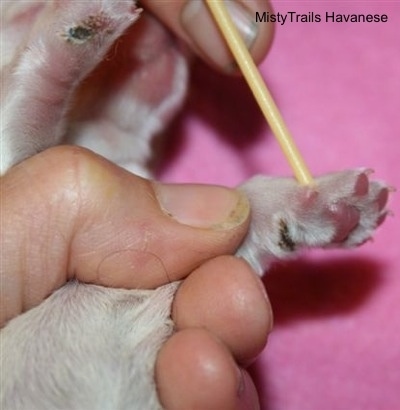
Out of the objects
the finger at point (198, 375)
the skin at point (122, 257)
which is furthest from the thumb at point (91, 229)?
the finger at point (198, 375)

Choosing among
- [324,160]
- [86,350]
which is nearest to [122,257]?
[86,350]

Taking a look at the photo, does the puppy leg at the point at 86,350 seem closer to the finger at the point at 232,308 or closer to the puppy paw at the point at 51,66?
the finger at the point at 232,308

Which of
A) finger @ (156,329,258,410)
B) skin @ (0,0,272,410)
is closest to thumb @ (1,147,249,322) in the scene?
skin @ (0,0,272,410)

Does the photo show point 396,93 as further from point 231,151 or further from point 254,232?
point 254,232

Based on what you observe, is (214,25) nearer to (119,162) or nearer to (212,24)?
(212,24)

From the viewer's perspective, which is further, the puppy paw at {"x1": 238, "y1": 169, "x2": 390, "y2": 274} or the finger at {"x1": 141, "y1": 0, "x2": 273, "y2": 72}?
the finger at {"x1": 141, "y1": 0, "x2": 273, "y2": 72}

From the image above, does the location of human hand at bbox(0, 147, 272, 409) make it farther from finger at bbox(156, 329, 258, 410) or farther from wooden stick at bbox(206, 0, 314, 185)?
wooden stick at bbox(206, 0, 314, 185)
